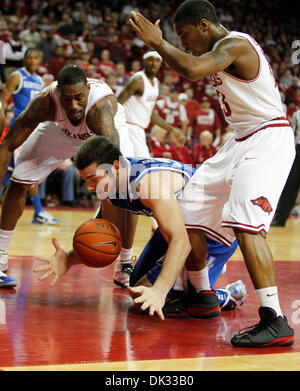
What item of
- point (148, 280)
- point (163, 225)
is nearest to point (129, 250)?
point (148, 280)

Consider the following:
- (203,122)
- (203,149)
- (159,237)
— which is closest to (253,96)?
(159,237)

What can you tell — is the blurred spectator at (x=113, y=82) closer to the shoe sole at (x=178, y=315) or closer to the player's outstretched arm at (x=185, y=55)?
the shoe sole at (x=178, y=315)

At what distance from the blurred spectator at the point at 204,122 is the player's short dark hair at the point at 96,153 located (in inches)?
390

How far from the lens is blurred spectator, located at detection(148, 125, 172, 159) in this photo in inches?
425

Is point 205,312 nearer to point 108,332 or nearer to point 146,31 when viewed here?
point 108,332

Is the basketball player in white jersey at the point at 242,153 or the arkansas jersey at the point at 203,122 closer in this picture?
the basketball player in white jersey at the point at 242,153

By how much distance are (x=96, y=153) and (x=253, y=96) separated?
913 mm

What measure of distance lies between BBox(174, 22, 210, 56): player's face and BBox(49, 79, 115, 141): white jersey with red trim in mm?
1117

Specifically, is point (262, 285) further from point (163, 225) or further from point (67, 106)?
point (67, 106)

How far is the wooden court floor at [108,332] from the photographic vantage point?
2.50 meters

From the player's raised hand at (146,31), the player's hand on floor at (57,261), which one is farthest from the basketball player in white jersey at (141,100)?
the player's raised hand at (146,31)

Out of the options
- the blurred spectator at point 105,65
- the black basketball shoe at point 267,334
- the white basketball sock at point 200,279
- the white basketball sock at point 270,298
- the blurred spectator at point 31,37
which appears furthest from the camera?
the blurred spectator at point 31,37

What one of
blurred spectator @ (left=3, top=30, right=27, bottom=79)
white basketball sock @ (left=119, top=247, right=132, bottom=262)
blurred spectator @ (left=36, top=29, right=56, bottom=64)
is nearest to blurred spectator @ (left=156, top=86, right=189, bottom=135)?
blurred spectator @ (left=36, top=29, right=56, bottom=64)

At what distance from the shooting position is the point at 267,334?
2955 millimetres
